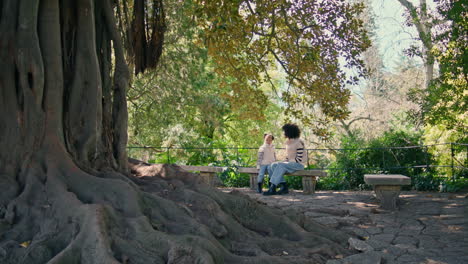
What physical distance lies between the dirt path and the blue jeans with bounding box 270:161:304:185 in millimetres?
471

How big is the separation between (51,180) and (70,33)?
216cm

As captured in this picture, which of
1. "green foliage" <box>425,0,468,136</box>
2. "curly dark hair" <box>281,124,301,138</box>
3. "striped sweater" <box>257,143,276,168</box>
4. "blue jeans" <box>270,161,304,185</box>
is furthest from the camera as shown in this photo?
"striped sweater" <box>257,143,276,168</box>

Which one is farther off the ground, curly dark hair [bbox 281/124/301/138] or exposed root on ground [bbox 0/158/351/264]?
curly dark hair [bbox 281/124/301/138]

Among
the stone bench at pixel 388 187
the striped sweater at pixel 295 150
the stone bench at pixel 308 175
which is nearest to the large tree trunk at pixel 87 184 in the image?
the stone bench at pixel 388 187

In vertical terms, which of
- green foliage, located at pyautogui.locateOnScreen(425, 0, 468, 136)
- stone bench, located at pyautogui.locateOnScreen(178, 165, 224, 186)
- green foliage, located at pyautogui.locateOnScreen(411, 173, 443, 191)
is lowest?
green foliage, located at pyautogui.locateOnScreen(411, 173, 443, 191)

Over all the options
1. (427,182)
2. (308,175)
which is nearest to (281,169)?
(308,175)

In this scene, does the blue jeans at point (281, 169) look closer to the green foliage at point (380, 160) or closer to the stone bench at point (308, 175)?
the stone bench at point (308, 175)

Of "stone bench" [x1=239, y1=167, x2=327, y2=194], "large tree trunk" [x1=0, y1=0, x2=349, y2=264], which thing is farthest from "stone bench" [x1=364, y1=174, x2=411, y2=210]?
"large tree trunk" [x1=0, y1=0, x2=349, y2=264]

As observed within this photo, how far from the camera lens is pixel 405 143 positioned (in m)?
13.8

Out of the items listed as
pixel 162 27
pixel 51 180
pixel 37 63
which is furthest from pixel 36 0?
pixel 162 27

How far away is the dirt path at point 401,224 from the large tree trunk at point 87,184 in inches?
23.0

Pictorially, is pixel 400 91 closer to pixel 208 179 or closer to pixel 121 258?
pixel 208 179

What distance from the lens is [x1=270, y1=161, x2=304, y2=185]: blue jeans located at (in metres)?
11.1

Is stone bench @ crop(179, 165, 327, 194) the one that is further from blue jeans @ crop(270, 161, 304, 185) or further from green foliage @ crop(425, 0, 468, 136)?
green foliage @ crop(425, 0, 468, 136)
